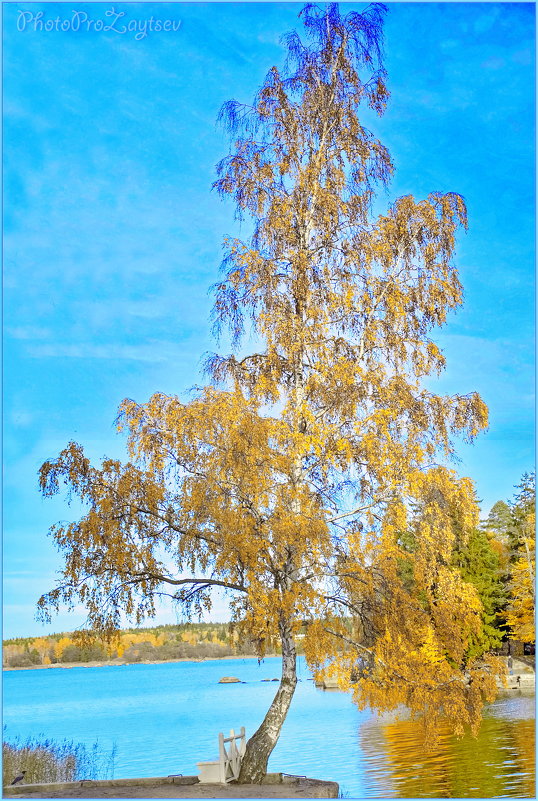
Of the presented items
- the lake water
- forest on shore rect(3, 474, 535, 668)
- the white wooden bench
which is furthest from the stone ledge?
forest on shore rect(3, 474, 535, 668)

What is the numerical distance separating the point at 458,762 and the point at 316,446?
6.09m

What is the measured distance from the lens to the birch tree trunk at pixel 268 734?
7371 mm

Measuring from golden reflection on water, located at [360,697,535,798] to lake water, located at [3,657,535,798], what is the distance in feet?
0.06

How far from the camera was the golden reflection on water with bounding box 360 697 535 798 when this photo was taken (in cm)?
918

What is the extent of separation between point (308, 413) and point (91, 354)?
11.7m

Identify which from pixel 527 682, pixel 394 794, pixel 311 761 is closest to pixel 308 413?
pixel 394 794

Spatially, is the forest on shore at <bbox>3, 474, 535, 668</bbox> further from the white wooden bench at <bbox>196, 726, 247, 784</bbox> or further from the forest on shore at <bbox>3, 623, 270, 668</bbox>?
the white wooden bench at <bbox>196, 726, 247, 784</bbox>

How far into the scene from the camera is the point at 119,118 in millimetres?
14758

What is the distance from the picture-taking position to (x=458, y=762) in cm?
1119

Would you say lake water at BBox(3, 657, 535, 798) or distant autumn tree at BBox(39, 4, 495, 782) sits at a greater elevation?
distant autumn tree at BBox(39, 4, 495, 782)

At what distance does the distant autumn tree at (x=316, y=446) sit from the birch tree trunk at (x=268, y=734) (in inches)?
0.7

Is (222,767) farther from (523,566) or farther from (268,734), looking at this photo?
(523,566)

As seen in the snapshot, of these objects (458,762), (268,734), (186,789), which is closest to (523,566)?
(458,762)

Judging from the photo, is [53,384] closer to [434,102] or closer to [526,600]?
[434,102]
